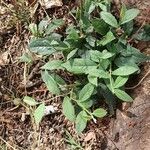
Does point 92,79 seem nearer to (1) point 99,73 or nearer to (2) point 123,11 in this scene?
(1) point 99,73

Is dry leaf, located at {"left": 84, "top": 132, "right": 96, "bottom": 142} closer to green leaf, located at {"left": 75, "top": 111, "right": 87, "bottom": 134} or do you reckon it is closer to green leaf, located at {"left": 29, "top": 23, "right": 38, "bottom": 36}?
green leaf, located at {"left": 75, "top": 111, "right": 87, "bottom": 134}

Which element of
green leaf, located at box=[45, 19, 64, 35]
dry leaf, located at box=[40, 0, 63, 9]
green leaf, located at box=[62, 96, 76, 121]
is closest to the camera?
green leaf, located at box=[62, 96, 76, 121]

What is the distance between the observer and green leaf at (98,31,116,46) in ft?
5.89

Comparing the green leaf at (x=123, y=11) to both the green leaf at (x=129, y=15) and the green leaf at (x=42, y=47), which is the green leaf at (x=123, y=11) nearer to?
the green leaf at (x=129, y=15)

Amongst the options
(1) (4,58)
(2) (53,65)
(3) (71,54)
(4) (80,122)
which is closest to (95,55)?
(3) (71,54)

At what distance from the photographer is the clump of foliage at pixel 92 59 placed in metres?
1.79

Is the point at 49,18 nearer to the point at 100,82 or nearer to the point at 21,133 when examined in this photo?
the point at 100,82

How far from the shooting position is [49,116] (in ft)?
6.73

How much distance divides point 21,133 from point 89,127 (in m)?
0.40

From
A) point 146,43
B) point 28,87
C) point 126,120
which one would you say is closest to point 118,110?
point 126,120

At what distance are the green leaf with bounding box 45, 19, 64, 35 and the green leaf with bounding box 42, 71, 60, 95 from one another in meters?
0.23

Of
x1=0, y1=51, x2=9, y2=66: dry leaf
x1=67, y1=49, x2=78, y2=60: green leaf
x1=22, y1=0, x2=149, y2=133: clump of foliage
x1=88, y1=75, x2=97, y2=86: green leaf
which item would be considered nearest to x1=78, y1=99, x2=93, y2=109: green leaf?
x1=22, y1=0, x2=149, y2=133: clump of foliage

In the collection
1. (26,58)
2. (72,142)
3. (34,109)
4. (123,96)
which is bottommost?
(72,142)

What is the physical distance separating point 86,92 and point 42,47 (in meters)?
0.33
